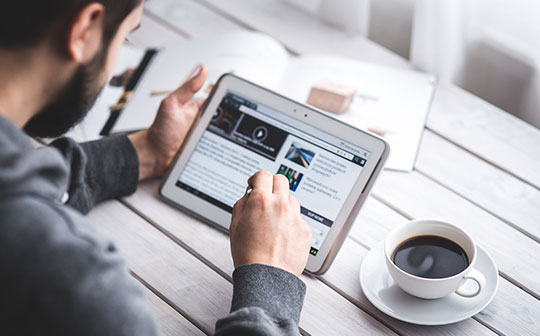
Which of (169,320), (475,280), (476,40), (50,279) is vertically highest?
(476,40)

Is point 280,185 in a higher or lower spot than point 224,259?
higher

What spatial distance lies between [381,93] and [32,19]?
0.67 meters

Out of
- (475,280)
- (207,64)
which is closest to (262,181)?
(475,280)

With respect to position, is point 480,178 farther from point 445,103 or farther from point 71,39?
point 71,39

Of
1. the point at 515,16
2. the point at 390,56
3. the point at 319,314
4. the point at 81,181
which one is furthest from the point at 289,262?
the point at 515,16

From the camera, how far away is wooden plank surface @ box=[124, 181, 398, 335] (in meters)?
0.77

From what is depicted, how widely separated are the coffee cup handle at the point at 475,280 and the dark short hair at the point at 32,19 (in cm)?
51

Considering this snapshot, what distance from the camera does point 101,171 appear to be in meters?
0.92

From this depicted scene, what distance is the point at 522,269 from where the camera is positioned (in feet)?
2.80

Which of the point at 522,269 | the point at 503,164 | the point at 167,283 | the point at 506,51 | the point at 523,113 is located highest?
the point at 506,51

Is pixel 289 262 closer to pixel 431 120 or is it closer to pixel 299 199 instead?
pixel 299 199

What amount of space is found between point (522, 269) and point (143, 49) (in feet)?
2.56

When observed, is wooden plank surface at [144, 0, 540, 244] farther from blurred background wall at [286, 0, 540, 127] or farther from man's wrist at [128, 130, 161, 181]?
man's wrist at [128, 130, 161, 181]

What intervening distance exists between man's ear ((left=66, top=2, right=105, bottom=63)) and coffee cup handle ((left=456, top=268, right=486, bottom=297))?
491 millimetres
